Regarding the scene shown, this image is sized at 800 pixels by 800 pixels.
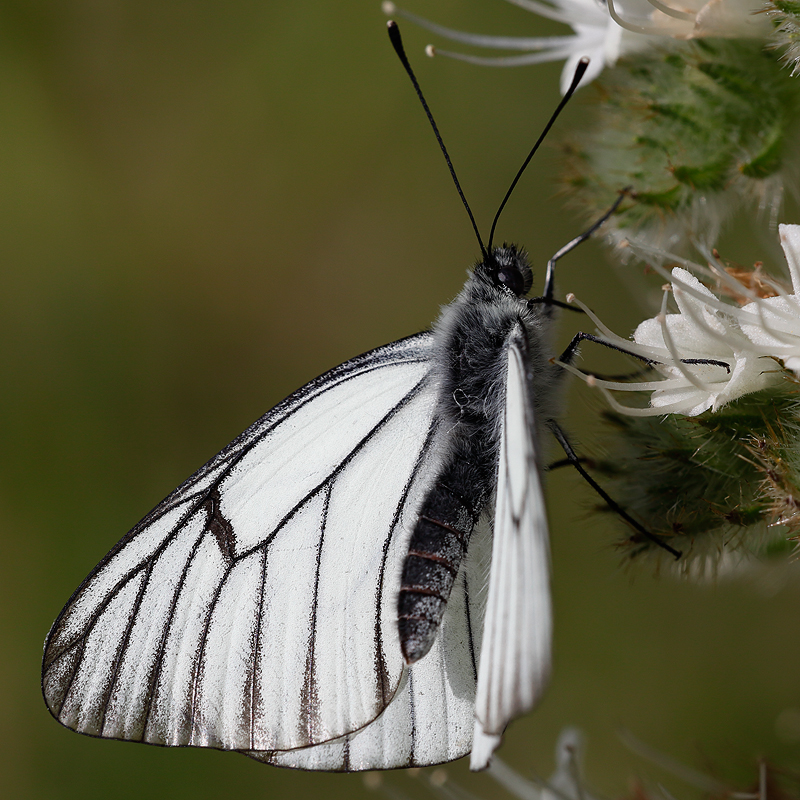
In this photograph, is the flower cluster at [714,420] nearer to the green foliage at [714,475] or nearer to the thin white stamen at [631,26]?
the green foliage at [714,475]

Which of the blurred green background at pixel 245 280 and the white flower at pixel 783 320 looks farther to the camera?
the blurred green background at pixel 245 280

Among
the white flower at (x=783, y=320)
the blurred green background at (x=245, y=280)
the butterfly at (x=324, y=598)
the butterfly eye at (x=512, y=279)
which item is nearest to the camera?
the white flower at (x=783, y=320)

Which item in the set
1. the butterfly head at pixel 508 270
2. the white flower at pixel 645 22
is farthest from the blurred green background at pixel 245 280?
the butterfly head at pixel 508 270

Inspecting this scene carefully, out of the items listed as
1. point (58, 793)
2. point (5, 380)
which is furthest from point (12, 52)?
point (58, 793)

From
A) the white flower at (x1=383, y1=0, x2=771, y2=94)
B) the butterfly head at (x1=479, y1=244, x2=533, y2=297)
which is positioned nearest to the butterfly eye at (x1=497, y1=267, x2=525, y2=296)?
the butterfly head at (x1=479, y1=244, x2=533, y2=297)

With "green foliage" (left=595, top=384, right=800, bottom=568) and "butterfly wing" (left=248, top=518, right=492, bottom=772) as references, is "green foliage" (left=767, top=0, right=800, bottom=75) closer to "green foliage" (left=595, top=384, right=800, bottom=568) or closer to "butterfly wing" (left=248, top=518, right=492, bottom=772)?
"green foliage" (left=595, top=384, right=800, bottom=568)

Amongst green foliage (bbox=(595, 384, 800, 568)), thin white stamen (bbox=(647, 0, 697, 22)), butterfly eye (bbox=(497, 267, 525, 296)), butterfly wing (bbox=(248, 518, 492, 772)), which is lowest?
butterfly wing (bbox=(248, 518, 492, 772))

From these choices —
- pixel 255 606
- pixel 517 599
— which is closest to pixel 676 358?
pixel 517 599
